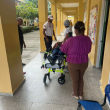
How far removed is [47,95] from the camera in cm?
245

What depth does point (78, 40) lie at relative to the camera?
1826mm

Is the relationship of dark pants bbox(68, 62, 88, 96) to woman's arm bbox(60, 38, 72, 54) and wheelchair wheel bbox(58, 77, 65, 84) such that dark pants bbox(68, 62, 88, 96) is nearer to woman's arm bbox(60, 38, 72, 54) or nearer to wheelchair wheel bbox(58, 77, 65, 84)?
woman's arm bbox(60, 38, 72, 54)

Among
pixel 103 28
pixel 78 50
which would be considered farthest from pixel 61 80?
pixel 103 28

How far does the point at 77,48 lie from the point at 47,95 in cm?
129

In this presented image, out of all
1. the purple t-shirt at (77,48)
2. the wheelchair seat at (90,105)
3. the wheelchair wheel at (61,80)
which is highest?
the purple t-shirt at (77,48)

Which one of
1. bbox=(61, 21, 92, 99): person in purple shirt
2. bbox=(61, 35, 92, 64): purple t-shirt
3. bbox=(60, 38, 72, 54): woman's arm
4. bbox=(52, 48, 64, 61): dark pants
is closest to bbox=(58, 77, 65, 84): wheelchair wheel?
bbox=(52, 48, 64, 61): dark pants

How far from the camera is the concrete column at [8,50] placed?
2.11 m

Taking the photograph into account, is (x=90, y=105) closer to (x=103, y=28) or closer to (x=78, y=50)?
(x=78, y=50)

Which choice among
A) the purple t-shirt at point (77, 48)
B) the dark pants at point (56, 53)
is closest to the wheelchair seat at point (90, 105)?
the purple t-shirt at point (77, 48)

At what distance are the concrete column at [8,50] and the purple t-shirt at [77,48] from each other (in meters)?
1.16

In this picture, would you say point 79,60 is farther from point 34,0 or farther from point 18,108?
point 34,0

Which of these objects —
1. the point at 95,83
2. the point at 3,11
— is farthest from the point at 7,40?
the point at 95,83

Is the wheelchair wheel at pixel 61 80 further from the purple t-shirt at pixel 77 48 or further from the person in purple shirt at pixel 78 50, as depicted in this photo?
the purple t-shirt at pixel 77 48

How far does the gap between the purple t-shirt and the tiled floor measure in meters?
0.90
